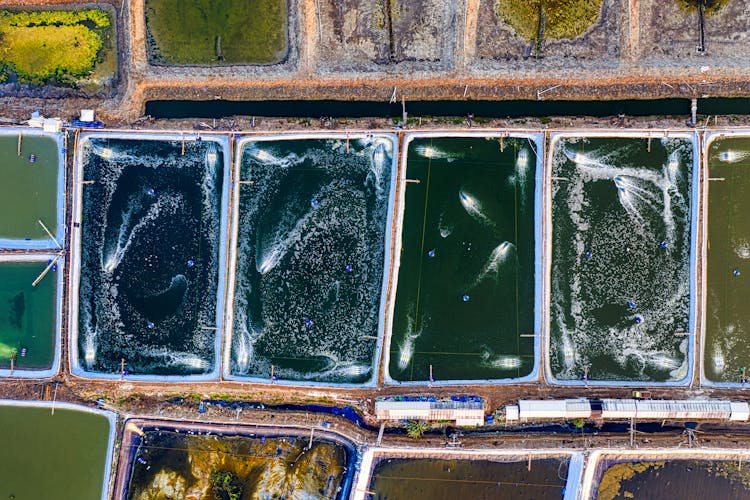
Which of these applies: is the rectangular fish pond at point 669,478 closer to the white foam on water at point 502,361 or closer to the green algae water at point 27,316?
the white foam on water at point 502,361

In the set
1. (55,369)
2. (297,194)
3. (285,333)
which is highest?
(297,194)

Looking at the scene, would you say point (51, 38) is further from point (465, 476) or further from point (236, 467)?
point (465, 476)

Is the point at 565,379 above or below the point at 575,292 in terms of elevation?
below

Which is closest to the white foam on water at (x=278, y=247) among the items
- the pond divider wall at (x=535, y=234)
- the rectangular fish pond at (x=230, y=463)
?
the pond divider wall at (x=535, y=234)

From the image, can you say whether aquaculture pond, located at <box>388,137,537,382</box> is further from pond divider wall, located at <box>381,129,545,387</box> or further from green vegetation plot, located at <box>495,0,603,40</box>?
green vegetation plot, located at <box>495,0,603,40</box>

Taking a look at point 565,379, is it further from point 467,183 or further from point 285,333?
point 285,333

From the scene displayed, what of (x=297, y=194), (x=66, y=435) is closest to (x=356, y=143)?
(x=297, y=194)

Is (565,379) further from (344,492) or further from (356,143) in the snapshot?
(356,143)

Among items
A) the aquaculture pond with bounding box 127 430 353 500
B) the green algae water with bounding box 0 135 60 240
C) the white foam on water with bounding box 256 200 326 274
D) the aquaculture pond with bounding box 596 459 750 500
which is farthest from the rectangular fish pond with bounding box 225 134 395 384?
the aquaculture pond with bounding box 596 459 750 500
